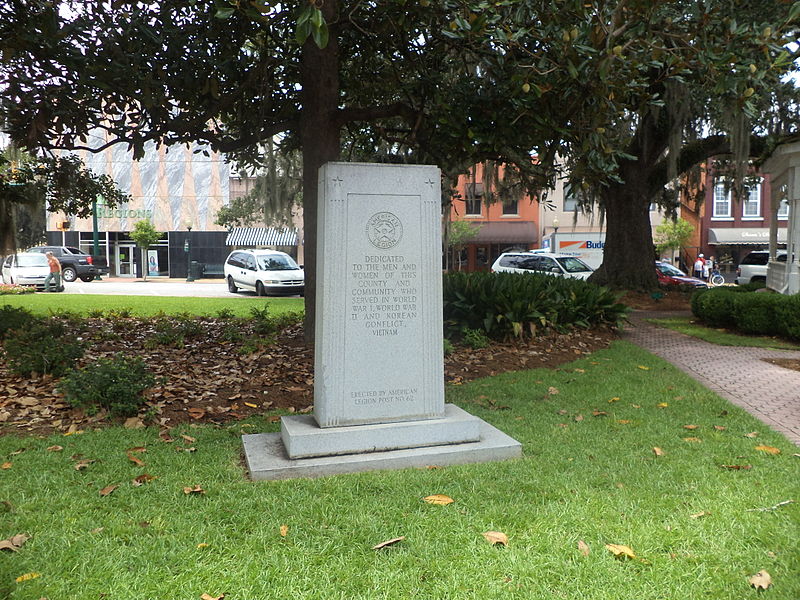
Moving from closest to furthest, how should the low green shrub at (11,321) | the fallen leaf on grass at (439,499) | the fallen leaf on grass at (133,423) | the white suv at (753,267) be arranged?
the fallen leaf on grass at (439,499) → the fallen leaf on grass at (133,423) → the low green shrub at (11,321) → the white suv at (753,267)

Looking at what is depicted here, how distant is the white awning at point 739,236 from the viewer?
41.8m

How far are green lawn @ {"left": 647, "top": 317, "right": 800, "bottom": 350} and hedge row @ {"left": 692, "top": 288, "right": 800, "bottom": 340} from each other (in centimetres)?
19

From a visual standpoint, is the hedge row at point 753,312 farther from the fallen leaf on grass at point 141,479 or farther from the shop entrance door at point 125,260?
the shop entrance door at point 125,260

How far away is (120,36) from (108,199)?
272 inches

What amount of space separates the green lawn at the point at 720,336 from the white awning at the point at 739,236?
32060mm

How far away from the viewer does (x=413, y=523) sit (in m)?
3.48

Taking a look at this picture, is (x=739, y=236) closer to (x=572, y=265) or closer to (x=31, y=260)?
(x=572, y=265)

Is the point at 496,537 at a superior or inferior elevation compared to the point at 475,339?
inferior

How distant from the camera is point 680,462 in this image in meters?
4.59

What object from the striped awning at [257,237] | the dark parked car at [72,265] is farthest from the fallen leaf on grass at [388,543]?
the striped awning at [257,237]

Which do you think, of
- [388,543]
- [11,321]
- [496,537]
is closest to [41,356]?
[11,321]

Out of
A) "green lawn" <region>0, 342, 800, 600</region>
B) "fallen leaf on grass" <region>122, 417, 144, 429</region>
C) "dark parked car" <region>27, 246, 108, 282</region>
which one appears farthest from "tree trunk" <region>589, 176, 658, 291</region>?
"dark parked car" <region>27, 246, 108, 282</region>

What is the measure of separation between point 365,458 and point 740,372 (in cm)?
Result: 620

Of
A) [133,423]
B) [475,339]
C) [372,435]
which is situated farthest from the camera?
[475,339]
